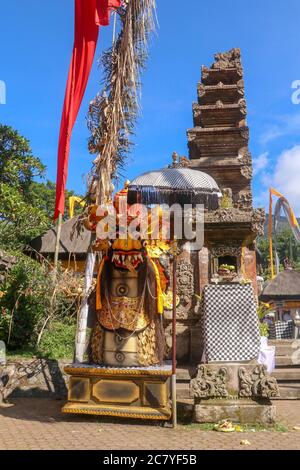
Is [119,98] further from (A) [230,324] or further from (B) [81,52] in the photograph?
(A) [230,324]

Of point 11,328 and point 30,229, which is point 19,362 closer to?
point 11,328

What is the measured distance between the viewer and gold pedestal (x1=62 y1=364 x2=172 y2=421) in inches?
251

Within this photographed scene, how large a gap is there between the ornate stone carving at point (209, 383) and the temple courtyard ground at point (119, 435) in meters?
0.50

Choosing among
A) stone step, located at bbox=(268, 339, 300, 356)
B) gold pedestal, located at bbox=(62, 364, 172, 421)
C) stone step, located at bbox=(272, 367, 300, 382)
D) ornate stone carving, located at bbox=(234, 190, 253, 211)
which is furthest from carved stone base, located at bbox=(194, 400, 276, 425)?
ornate stone carving, located at bbox=(234, 190, 253, 211)

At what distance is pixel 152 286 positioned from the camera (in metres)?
7.00

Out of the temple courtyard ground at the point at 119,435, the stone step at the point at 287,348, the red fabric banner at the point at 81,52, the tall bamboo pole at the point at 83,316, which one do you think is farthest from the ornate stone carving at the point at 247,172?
the temple courtyard ground at the point at 119,435

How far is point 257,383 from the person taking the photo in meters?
6.47

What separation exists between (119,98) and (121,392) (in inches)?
224

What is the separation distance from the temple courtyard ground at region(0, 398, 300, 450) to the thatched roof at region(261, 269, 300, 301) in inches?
823

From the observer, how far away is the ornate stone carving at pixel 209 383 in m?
6.48

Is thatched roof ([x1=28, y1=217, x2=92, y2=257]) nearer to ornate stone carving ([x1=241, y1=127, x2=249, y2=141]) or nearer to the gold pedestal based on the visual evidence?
ornate stone carving ([x1=241, y1=127, x2=249, y2=141])

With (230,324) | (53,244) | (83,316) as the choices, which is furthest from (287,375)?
(53,244)

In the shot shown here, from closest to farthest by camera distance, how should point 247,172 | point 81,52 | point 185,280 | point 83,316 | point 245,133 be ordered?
point 83,316 < point 81,52 < point 185,280 < point 247,172 < point 245,133

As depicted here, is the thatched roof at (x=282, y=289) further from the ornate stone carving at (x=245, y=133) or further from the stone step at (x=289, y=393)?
the stone step at (x=289, y=393)
